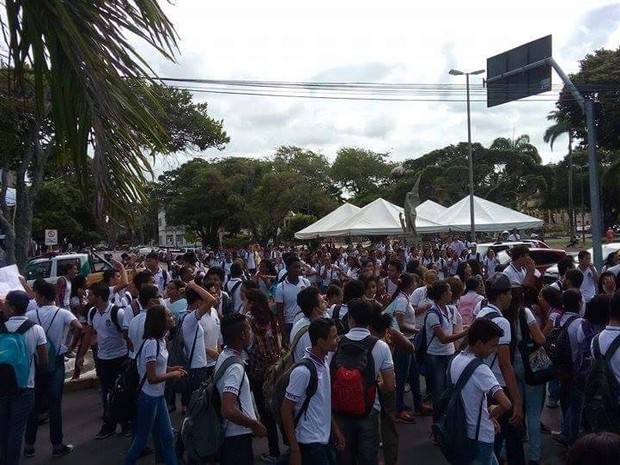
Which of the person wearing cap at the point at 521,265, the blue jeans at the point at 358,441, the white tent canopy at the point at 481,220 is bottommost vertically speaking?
the blue jeans at the point at 358,441

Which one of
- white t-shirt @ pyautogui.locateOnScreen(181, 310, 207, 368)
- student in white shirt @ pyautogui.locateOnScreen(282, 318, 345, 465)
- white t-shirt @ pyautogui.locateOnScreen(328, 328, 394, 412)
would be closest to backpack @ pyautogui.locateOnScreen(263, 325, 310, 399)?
white t-shirt @ pyautogui.locateOnScreen(328, 328, 394, 412)

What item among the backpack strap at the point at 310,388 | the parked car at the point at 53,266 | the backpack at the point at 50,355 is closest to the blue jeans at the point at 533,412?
the backpack strap at the point at 310,388

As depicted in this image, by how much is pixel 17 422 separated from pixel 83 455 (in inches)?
60.5

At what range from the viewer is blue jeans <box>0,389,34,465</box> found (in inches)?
201

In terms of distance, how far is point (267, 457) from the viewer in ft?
20.0

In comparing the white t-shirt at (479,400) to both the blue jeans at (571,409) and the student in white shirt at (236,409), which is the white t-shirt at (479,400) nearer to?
the student in white shirt at (236,409)

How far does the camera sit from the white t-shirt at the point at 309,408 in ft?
13.1

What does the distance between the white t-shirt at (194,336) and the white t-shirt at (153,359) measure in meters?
0.83

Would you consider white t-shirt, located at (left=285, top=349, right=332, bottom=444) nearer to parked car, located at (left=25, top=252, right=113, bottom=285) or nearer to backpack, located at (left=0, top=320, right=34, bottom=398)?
backpack, located at (left=0, top=320, right=34, bottom=398)

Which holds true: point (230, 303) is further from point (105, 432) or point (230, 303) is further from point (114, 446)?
point (114, 446)

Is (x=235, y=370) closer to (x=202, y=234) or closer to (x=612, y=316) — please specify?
(x=612, y=316)

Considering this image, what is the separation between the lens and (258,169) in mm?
48219

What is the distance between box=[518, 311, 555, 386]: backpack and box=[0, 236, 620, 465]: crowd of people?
1 centimetres

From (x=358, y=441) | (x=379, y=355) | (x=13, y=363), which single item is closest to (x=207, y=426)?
(x=358, y=441)
